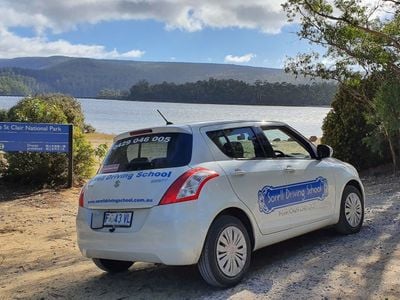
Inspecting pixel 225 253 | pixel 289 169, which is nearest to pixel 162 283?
pixel 225 253

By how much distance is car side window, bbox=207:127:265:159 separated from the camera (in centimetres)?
547

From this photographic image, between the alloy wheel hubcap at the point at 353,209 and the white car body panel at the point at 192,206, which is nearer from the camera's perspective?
the white car body panel at the point at 192,206

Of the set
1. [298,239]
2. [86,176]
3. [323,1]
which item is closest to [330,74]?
[323,1]

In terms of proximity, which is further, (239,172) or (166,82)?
(166,82)

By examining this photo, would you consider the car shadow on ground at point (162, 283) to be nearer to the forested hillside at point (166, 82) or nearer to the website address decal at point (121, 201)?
the website address decal at point (121, 201)

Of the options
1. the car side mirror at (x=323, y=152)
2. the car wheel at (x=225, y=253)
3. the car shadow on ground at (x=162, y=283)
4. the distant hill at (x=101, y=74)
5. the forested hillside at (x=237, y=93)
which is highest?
the distant hill at (x=101, y=74)

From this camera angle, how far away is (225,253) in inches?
199

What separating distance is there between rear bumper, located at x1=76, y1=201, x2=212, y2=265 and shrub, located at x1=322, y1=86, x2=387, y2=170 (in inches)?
408

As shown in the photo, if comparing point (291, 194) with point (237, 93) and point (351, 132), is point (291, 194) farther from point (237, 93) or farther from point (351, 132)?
point (237, 93)

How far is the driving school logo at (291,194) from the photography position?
5.55 meters

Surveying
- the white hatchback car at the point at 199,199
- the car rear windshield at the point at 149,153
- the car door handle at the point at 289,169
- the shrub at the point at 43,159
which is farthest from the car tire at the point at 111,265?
the shrub at the point at 43,159

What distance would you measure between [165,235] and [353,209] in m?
3.20

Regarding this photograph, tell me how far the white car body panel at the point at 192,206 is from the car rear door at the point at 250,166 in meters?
0.01

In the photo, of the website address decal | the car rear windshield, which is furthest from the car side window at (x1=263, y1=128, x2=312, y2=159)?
the website address decal
